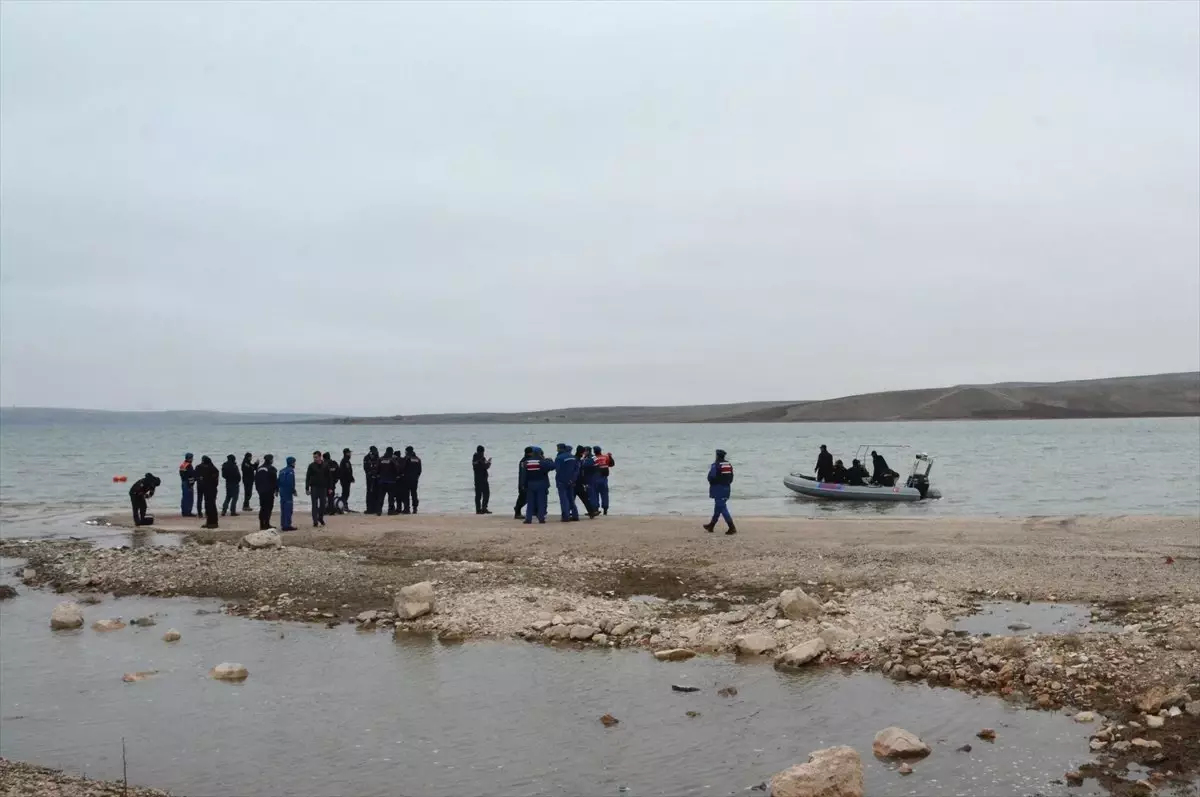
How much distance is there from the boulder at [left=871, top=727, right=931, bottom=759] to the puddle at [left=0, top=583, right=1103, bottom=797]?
97 millimetres

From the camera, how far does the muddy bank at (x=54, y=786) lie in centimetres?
639

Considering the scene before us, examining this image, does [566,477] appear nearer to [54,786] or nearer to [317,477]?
[317,477]

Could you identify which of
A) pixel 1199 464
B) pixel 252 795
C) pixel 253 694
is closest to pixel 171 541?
pixel 253 694

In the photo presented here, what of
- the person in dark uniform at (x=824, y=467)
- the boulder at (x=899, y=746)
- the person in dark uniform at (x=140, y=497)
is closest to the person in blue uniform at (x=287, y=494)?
the person in dark uniform at (x=140, y=497)

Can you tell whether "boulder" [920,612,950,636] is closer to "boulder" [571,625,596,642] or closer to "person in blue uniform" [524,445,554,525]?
"boulder" [571,625,596,642]

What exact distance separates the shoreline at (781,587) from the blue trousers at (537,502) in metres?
0.52

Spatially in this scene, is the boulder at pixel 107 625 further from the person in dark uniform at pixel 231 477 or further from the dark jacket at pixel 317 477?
the person in dark uniform at pixel 231 477

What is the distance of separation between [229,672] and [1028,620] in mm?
8018

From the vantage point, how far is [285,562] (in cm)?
1543

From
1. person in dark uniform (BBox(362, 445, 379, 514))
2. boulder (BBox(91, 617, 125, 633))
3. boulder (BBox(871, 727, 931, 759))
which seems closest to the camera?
boulder (BBox(871, 727, 931, 759))

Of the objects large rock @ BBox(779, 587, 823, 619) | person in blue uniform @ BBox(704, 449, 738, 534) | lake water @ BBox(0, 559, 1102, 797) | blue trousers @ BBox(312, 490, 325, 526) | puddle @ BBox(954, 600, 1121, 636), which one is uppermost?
person in blue uniform @ BBox(704, 449, 738, 534)

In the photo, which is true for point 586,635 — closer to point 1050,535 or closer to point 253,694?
point 253,694

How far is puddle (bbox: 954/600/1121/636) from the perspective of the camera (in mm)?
10242

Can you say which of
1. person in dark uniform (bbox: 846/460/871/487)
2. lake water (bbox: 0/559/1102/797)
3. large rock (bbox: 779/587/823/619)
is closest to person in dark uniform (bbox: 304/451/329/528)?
lake water (bbox: 0/559/1102/797)
